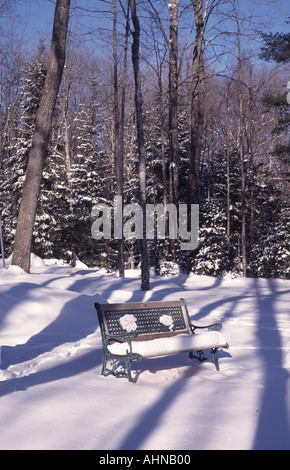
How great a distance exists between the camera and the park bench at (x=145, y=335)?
15.7ft

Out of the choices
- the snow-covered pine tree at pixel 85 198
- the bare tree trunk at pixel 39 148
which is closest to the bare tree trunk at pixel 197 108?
the snow-covered pine tree at pixel 85 198

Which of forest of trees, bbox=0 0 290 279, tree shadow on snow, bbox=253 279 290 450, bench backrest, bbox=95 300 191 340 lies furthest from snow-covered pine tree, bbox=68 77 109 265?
bench backrest, bbox=95 300 191 340

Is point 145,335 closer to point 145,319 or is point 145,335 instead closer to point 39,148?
point 145,319

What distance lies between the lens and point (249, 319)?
916 cm

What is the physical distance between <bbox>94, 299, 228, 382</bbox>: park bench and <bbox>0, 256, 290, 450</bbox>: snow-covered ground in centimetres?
23

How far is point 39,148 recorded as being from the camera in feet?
36.8

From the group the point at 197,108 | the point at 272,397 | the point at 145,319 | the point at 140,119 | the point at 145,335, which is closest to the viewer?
the point at 272,397

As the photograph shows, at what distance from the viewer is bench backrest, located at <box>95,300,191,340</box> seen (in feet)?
17.5

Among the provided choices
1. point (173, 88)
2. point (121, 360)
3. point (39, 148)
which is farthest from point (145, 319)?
point (173, 88)

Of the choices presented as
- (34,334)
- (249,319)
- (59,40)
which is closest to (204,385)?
(34,334)

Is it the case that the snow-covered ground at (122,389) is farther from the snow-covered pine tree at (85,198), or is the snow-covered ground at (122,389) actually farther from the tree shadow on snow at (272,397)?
the snow-covered pine tree at (85,198)

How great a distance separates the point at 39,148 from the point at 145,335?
7.08m

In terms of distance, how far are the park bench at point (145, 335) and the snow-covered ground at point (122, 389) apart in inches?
9.2
